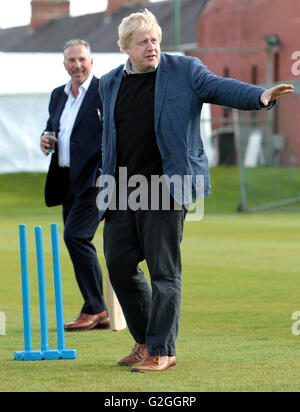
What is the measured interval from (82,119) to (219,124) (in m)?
40.6

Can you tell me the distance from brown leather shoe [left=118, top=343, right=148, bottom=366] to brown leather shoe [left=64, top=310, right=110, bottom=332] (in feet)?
6.14

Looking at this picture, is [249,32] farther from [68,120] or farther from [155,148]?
[155,148]

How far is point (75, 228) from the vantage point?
9.11 meters

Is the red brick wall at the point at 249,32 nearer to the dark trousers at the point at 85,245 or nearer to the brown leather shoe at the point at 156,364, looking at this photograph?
the dark trousers at the point at 85,245

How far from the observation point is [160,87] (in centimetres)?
679

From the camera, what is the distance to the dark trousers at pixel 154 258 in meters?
6.82

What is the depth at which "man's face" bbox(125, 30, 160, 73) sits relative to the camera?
674 centimetres

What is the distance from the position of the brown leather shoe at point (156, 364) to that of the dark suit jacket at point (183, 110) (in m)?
0.98

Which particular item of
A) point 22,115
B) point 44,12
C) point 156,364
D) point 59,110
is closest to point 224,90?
point 156,364

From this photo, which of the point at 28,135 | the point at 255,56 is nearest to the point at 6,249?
the point at 28,135

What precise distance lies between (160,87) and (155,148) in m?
0.38

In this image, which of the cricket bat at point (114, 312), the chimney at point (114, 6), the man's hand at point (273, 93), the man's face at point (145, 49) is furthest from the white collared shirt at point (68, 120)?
the chimney at point (114, 6)
